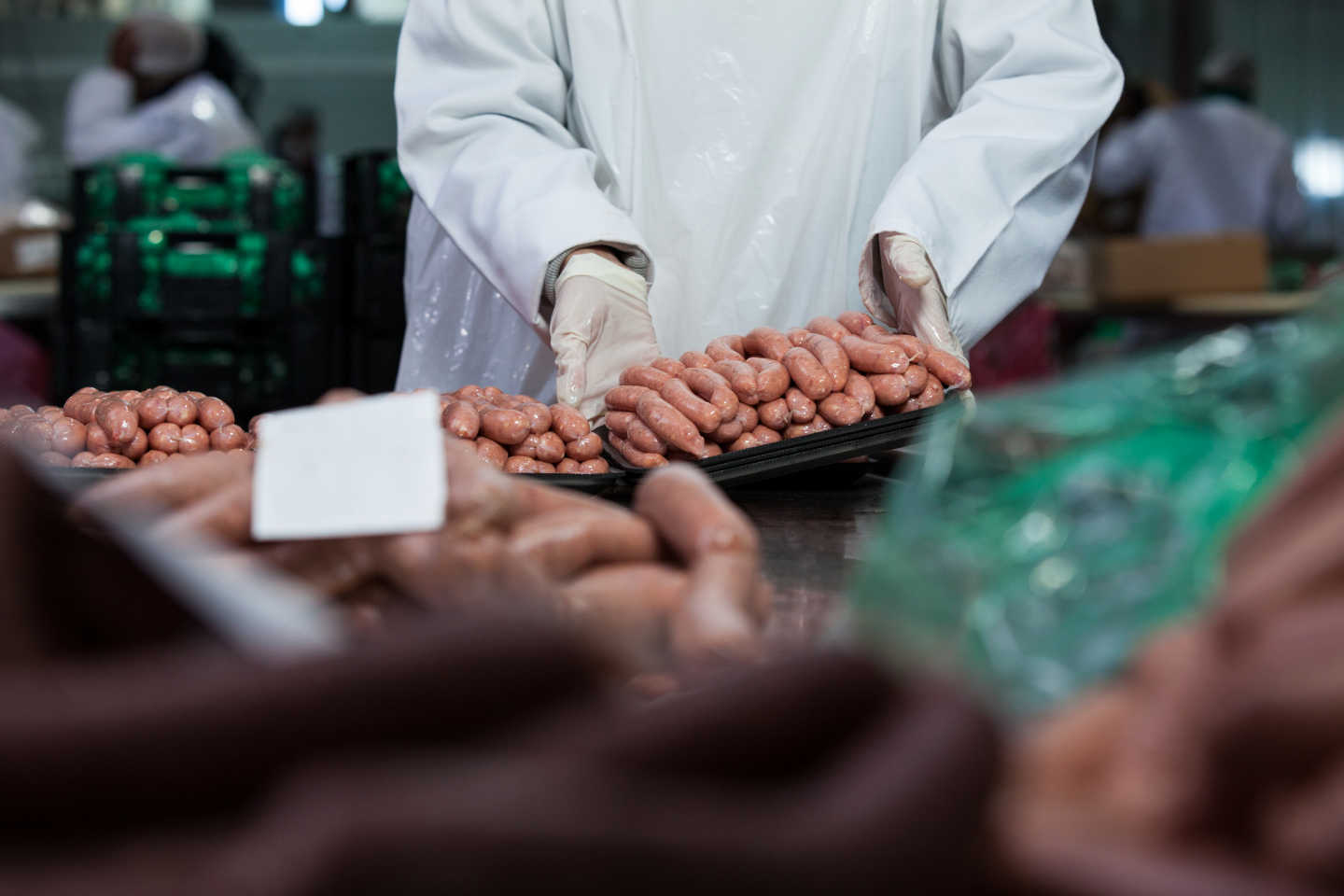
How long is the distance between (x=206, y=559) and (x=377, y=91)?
14307mm

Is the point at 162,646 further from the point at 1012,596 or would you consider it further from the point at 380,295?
the point at 380,295

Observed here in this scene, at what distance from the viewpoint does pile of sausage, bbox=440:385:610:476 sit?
72.1 inches

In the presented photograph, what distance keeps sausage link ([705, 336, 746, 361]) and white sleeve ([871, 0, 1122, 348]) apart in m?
0.42

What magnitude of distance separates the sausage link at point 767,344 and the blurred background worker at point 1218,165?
703 cm

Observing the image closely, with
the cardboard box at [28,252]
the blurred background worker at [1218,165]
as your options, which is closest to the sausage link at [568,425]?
the cardboard box at [28,252]

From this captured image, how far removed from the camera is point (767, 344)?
207 cm

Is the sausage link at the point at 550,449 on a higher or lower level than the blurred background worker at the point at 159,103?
higher

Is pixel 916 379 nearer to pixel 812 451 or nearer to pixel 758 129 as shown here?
pixel 812 451

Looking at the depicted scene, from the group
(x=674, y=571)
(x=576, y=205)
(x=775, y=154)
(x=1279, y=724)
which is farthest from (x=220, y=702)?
(x=775, y=154)

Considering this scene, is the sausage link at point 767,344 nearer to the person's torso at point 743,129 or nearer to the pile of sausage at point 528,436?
the pile of sausage at point 528,436

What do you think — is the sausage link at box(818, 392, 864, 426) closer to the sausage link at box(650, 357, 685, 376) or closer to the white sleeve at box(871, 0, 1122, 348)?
the sausage link at box(650, 357, 685, 376)

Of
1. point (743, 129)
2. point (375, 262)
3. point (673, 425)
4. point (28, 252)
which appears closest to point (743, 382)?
point (673, 425)

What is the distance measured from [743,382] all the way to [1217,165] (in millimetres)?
7561

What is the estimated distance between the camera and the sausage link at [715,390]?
189cm
